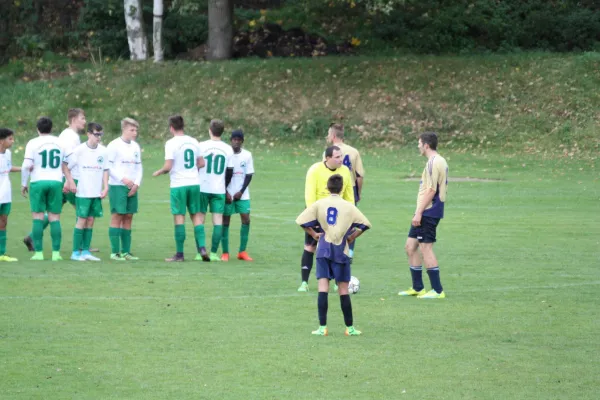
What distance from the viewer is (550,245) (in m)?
17.8

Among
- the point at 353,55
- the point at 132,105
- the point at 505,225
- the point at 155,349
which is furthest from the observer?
the point at 353,55

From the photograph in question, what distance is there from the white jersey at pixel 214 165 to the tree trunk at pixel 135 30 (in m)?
27.9

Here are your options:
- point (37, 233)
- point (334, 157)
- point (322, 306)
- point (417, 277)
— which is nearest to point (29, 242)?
point (37, 233)

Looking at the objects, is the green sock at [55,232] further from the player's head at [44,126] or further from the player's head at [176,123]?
the player's head at [176,123]

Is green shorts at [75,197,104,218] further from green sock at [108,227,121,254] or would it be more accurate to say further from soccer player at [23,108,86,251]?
soccer player at [23,108,86,251]

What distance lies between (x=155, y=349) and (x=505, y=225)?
1189 centimetres

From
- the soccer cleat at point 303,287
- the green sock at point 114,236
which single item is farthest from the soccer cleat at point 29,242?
the soccer cleat at point 303,287

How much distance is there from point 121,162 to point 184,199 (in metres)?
1.04

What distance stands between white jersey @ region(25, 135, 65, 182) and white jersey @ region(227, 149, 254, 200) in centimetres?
246

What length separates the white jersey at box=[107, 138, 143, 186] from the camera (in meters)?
15.9

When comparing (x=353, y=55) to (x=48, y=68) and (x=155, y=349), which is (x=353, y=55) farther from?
(x=155, y=349)

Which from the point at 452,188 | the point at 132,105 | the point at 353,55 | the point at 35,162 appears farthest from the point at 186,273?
the point at 353,55

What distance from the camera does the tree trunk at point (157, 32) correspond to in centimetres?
4178

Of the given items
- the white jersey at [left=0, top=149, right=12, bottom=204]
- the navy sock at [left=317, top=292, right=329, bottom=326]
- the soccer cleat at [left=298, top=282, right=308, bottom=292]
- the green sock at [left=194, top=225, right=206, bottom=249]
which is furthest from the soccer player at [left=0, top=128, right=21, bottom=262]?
the navy sock at [left=317, top=292, right=329, bottom=326]
